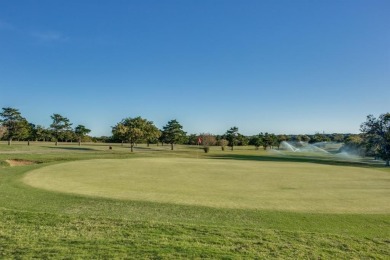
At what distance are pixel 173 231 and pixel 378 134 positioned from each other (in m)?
56.4

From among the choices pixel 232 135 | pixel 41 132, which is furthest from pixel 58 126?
pixel 232 135

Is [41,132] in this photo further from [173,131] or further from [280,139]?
[280,139]

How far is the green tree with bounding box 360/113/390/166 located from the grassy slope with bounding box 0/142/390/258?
156 feet

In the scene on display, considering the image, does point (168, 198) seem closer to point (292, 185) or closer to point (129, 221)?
point (129, 221)

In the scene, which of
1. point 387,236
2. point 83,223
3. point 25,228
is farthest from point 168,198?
point 387,236

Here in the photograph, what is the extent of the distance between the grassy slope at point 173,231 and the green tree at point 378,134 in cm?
4756

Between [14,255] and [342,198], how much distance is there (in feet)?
46.1

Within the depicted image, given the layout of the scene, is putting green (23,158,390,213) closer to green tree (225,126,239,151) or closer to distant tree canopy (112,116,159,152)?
distant tree canopy (112,116,159,152)

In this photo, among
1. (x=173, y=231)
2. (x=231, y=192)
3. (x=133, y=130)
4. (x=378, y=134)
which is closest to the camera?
(x=173, y=231)

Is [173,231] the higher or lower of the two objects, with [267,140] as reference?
lower

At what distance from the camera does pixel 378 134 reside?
55438mm

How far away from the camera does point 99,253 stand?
734 centimetres

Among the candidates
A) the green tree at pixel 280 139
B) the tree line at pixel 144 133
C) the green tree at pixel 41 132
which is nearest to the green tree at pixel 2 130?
the tree line at pixel 144 133

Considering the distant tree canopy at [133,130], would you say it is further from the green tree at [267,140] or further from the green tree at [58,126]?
the green tree at [267,140]
